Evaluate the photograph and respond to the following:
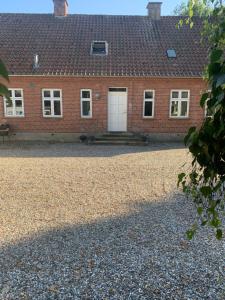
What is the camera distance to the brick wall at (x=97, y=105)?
1488 centimetres

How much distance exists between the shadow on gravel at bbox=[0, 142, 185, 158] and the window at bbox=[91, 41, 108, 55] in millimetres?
5529

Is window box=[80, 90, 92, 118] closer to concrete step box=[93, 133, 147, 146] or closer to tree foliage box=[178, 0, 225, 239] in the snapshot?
concrete step box=[93, 133, 147, 146]

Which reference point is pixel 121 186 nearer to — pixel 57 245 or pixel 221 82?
pixel 57 245

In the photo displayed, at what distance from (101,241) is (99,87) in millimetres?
11591

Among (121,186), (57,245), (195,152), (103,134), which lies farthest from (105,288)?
(103,134)

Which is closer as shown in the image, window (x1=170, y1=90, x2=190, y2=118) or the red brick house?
the red brick house

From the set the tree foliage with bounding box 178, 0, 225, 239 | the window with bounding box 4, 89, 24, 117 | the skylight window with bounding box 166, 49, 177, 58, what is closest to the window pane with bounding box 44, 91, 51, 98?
the window with bounding box 4, 89, 24, 117

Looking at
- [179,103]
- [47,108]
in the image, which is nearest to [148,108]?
[179,103]

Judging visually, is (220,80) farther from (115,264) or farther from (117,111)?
(117,111)

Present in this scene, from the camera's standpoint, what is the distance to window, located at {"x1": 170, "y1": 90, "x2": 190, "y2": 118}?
15.2 metres

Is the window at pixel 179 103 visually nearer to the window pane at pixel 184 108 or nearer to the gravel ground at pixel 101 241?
the window pane at pixel 184 108

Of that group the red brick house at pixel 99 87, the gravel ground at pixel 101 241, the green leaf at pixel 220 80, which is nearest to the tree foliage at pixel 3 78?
the green leaf at pixel 220 80

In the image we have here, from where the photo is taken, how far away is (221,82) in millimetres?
958

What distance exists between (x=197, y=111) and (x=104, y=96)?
201 inches
